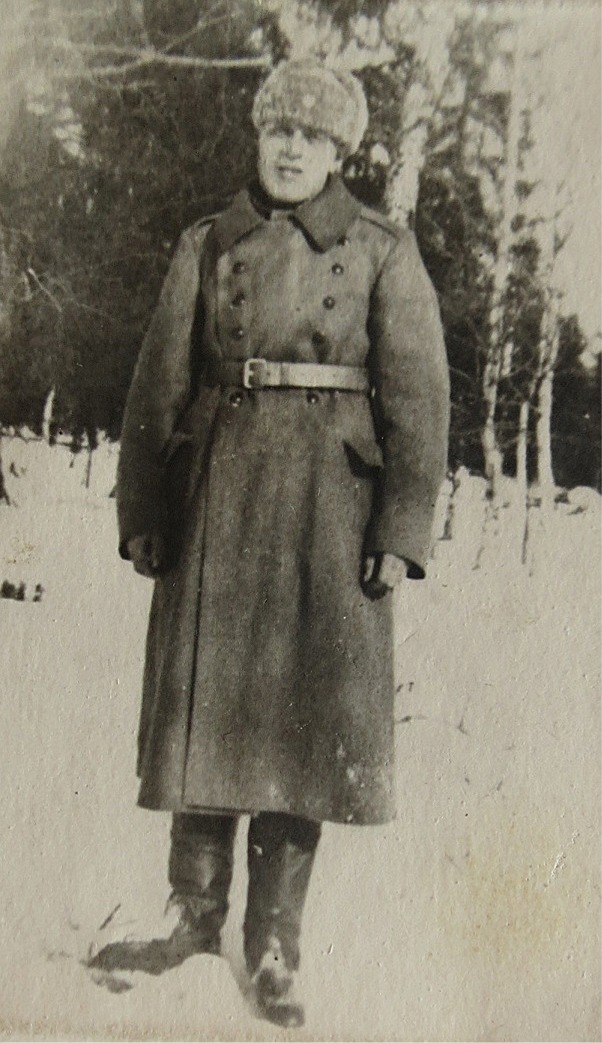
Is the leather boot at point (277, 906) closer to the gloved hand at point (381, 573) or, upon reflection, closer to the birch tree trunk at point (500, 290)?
the gloved hand at point (381, 573)

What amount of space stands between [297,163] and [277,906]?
61.0 inches

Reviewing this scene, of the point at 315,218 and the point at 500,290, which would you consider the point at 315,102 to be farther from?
the point at 500,290

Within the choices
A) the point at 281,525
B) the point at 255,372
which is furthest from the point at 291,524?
the point at 255,372

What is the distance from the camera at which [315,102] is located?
7.43 feet

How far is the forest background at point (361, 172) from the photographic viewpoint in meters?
2.35

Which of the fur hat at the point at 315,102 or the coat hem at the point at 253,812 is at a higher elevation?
the fur hat at the point at 315,102

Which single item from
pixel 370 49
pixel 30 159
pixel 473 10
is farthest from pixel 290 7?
pixel 30 159

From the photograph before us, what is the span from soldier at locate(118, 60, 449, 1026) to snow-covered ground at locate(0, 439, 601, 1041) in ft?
0.22

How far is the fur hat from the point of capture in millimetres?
2264

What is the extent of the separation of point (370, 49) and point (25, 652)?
1.51m

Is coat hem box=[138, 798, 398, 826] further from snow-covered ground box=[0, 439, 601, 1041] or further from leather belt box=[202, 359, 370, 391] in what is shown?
leather belt box=[202, 359, 370, 391]

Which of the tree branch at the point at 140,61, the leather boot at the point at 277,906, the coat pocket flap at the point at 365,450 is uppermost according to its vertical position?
the tree branch at the point at 140,61

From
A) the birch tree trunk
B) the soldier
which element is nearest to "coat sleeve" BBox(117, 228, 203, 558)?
the soldier

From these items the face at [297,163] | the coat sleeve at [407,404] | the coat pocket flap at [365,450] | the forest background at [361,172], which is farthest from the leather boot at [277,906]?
the face at [297,163]
